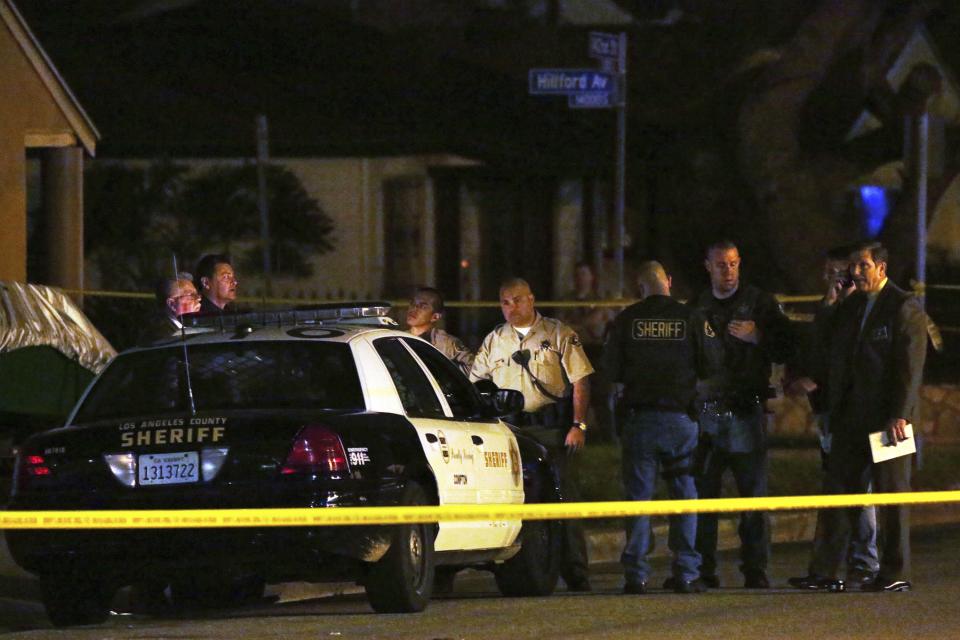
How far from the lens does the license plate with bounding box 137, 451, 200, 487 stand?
8.92 metres

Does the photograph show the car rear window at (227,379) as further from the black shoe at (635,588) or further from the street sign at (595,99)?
the street sign at (595,99)

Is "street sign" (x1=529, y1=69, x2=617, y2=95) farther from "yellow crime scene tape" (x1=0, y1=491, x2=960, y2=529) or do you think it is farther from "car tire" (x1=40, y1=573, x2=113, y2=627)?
"yellow crime scene tape" (x1=0, y1=491, x2=960, y2=529)

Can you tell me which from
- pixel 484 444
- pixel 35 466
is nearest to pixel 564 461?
pixel 484 444

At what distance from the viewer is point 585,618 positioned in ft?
30.9

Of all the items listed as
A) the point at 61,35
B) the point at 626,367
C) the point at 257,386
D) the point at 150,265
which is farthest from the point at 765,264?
the point at 257,386

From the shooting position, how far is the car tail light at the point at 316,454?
8.84 m

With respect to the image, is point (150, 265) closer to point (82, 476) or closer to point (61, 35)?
point (61, 35)

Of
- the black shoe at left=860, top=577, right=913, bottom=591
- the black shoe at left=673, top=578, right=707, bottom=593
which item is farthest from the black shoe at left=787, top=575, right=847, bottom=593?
the black shoe at left=673, top=578, right=707, bottom=593

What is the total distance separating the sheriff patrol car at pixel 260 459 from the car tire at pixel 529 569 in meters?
0.61

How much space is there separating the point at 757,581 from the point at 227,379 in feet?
11.1

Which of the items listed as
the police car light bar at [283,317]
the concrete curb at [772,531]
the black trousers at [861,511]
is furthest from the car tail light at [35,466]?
the concrete curb at [772,531]

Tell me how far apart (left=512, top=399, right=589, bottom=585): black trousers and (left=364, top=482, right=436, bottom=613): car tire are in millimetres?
1924

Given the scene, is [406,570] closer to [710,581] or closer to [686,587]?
[686,587]

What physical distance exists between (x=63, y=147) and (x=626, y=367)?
21.2 feet
